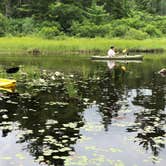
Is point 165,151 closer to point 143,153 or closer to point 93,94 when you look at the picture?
point 143,153

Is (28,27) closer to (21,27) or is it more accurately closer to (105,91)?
(21,27)

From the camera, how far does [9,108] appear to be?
47.5 feet

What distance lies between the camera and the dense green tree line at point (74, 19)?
167 ft

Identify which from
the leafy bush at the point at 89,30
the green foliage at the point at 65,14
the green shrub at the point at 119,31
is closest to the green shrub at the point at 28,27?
the green foliage at the point at 65,14

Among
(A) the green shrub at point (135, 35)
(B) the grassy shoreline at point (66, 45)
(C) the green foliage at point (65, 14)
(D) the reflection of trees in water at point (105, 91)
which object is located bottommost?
(D) the reflection of trees in water at point (105, 91)

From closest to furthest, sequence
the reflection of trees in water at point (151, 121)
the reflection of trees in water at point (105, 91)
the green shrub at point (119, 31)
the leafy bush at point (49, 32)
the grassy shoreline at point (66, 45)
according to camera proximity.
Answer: the reflection of trees in water at point (151, 121)
the reflection of trees in water at point (105, 91)
the grassy shoreline at point (66, 45)
the leafy bush at point (49, 32)
the green shrub at point (119, 31)

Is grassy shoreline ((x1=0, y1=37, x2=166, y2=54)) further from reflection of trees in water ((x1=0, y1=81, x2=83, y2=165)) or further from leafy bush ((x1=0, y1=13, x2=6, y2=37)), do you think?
reflection of trees in water ((x1=0, y1=81, x2=83, y2=165))

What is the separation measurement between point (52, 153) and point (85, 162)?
0.89 metres

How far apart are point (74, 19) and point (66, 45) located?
38.9 ft

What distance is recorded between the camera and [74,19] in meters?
53.9

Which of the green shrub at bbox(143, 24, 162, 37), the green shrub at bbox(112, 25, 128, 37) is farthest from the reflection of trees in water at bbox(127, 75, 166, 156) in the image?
the green shrub at bbox(143, 24, 162, 37)

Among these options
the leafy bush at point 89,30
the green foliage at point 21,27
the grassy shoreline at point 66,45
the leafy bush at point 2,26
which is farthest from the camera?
the green foliage at point 21,27

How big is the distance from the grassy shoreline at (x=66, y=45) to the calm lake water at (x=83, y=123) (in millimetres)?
20387

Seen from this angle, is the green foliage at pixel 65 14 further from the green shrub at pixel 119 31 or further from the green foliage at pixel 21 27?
the green shrub at pixel 119 31
